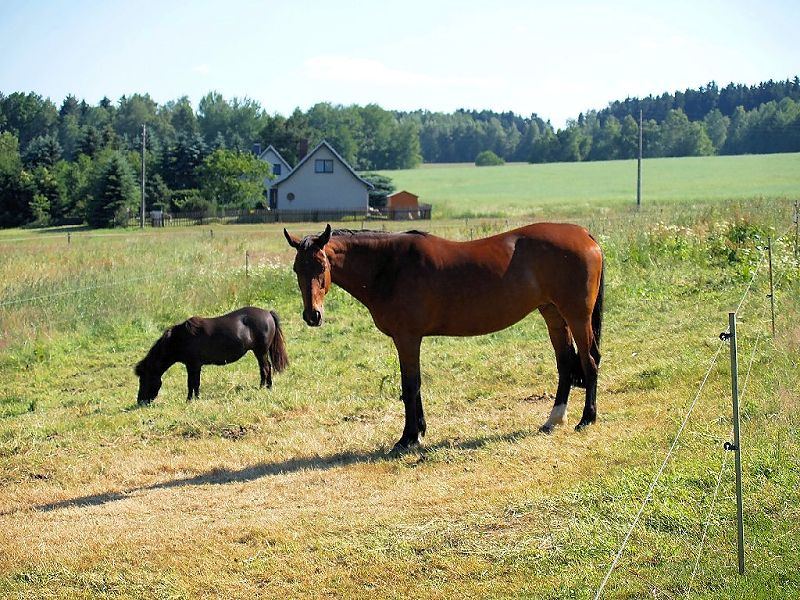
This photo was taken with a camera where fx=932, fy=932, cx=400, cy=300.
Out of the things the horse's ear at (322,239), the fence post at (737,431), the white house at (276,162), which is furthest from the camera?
the white house at (276,162)

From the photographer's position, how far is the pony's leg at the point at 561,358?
9594 mm

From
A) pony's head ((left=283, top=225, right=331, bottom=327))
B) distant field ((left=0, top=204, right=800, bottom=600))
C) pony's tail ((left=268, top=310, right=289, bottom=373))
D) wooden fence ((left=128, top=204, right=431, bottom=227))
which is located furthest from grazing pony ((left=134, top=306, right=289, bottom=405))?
wooden fence ((left=128, top=204, right=431, bottom=227))

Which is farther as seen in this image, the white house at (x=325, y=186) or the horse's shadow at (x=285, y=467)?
the white house at (x=325, y=186)

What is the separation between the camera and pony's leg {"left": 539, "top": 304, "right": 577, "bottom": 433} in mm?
9594

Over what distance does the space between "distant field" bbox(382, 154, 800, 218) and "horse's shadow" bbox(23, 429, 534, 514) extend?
135 ft

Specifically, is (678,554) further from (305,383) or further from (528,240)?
(305,383)

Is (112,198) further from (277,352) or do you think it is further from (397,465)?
(397,465)

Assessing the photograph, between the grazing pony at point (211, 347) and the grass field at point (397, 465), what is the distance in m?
0.36

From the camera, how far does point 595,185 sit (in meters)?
79.0

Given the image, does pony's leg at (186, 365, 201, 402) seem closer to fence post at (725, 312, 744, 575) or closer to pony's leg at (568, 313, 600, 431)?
pony's leg at (568, 313, 600, 431)

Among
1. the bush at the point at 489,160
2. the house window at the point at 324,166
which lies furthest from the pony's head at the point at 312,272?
the bush at the point at 489,160

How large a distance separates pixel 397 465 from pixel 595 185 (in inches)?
2880

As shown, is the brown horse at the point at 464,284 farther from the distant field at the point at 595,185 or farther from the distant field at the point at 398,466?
the distant field at the point at 595,185

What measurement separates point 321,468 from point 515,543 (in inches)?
119
